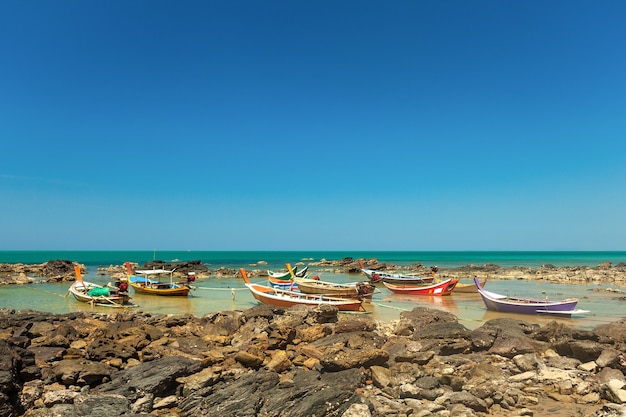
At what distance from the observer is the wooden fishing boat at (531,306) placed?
23984mm

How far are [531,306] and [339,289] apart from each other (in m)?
13.6

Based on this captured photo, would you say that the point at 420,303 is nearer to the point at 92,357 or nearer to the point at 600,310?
the point at 600,310

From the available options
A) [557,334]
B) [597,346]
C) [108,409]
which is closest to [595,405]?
[597,346]

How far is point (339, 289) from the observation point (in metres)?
32.2

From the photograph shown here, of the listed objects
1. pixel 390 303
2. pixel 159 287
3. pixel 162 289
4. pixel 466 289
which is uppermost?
pixel 159 287

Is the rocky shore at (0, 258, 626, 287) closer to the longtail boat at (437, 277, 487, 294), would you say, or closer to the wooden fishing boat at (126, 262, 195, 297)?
the longtail boat at (437, 277, 487, 294)

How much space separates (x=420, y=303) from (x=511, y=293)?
1218 centimetres

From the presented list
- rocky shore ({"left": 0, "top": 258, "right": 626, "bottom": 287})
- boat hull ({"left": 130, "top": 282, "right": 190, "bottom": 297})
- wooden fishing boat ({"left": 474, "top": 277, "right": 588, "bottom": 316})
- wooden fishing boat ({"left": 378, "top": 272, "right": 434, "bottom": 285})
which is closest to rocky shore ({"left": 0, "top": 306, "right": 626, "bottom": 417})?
wooden fishing boat ({"left": 474, "top": 277, "right": 588, "bottom": 316})

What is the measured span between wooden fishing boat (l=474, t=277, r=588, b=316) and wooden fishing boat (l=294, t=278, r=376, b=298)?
26.7 ft

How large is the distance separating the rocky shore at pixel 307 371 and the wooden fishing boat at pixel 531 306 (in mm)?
6884

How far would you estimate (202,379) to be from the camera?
11148mm

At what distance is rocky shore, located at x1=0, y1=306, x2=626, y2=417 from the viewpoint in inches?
392

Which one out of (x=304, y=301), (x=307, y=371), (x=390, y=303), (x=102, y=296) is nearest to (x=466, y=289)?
(x=390, y=303)

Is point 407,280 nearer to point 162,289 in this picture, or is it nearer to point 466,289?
point 466,289
